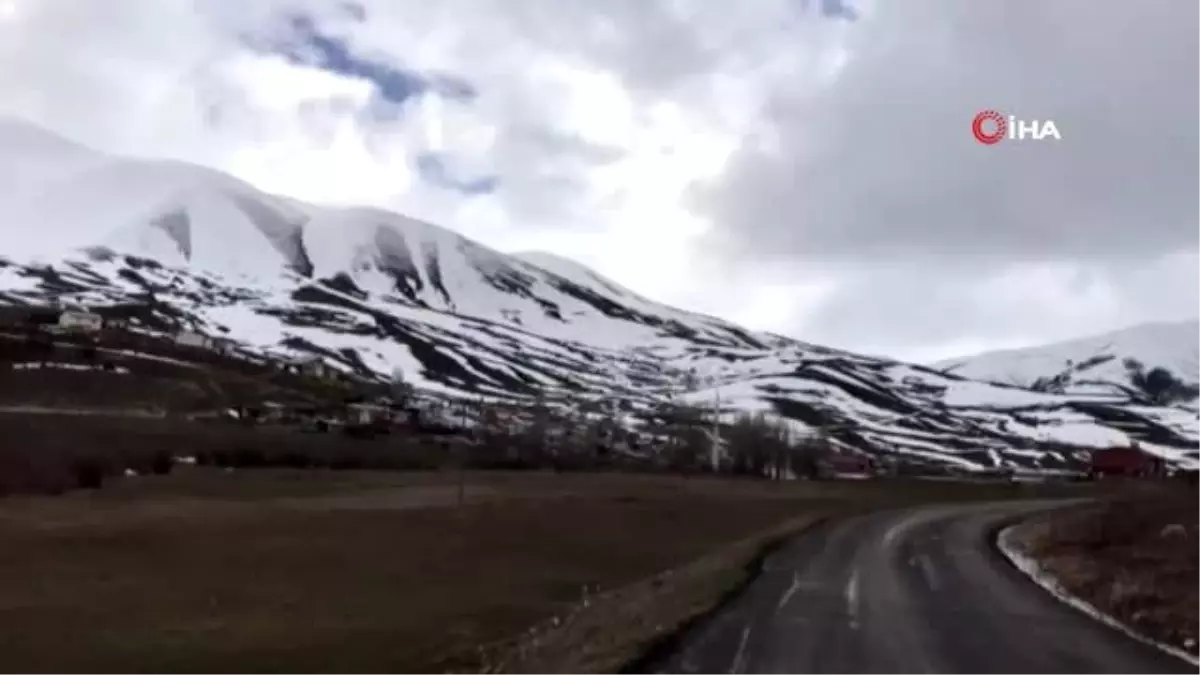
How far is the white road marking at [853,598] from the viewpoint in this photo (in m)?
30.6

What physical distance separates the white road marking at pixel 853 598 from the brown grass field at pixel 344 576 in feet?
11.5

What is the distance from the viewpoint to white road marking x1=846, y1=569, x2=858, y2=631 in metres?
30.6

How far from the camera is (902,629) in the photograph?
2920cm

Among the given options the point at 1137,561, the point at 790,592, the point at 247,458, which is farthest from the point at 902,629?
the point at 247,458

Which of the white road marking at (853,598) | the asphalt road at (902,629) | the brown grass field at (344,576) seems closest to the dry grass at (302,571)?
the brown grass field at (344,576)

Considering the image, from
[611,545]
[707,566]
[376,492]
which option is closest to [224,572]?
[707,566]

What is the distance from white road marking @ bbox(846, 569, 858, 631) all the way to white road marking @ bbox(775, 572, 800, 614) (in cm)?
146

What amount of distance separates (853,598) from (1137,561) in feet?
55.9

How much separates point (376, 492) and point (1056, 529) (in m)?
44.9

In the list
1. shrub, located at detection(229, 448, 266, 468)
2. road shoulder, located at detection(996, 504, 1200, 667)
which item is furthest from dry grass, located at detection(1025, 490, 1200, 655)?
shrub, located at detection(229, 448, 266, 468)

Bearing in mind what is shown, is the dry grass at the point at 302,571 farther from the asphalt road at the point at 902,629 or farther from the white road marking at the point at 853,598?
the white road marking at the point at 853,598

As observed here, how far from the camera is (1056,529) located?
237ft

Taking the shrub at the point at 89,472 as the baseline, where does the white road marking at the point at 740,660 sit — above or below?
below

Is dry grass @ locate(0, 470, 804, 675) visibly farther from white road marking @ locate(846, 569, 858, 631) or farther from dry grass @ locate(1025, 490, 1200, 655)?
dry grass @ locate(1025, 490, 1200, 655)
